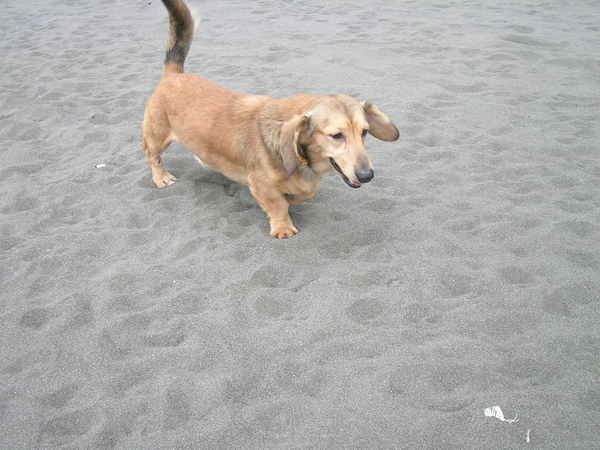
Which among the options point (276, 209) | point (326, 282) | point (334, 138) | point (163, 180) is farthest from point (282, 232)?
point (163, 180)

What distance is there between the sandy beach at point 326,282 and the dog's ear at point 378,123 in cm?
65

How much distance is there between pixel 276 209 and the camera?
3756 mm

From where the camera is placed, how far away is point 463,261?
3344mm

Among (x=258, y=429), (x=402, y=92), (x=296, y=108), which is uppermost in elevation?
(x=296, y=108)

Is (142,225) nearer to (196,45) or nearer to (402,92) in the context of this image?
(402,92)

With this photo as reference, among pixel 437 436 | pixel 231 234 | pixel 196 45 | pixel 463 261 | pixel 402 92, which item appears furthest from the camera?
pixel 196 45

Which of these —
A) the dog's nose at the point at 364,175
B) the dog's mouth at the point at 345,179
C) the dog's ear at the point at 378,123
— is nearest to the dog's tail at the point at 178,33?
the dog's ear at the point at 378,123

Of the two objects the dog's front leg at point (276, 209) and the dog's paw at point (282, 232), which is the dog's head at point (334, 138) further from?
the dog's paw at point (282, 232)

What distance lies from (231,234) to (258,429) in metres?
1.75

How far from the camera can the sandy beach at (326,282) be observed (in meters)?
2.39

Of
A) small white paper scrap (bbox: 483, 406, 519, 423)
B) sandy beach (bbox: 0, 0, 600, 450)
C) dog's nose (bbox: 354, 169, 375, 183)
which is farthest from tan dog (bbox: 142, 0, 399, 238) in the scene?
small white paper scrap (bbox: 483, 406, 519, 423)

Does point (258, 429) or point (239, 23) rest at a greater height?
point (239, 23)

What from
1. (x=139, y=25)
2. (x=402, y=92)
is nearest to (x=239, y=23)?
(x=139, y=25)

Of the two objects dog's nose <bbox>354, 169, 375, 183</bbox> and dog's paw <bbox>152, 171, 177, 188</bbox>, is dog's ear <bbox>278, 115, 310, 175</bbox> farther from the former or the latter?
dog's paw <bbox>152, 171, 177, 188</bbox>
